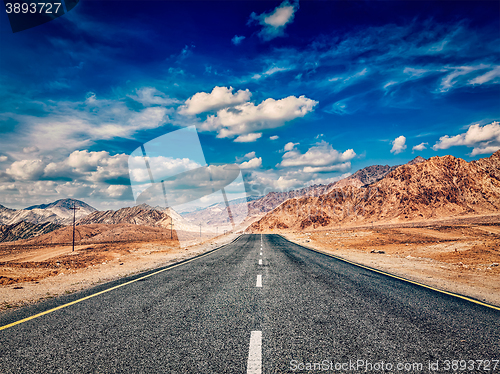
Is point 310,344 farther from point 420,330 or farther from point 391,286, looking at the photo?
point 391,286

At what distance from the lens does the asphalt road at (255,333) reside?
10.4 feet

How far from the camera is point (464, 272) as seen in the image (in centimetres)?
1162

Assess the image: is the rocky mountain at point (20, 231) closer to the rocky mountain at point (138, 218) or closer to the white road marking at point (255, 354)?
the rocky mountain at point (138, 218)

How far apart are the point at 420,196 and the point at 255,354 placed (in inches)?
3942

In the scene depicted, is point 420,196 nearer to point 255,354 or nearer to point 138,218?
point 255,354

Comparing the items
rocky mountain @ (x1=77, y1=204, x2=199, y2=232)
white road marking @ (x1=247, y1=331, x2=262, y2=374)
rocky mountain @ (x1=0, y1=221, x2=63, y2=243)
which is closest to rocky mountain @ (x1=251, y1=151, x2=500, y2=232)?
rocky mountain @ (x1=77, y1=204, x2=199, y2=232)

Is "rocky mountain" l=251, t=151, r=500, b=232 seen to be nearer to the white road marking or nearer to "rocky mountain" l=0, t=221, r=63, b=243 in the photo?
the white road marking

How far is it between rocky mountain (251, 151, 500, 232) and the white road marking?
290 ft

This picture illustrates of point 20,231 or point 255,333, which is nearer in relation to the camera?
point 255,333

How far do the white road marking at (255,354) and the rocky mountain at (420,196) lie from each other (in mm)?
88432

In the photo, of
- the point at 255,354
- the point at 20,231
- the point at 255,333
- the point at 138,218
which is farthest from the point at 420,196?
the point at 20,231

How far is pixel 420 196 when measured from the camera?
8469 centimetres

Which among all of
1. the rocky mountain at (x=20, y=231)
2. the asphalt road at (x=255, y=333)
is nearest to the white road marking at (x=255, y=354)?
the asphalt road at (x=255, y=333)

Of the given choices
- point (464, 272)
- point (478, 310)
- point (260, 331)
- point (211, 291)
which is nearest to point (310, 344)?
point (260, 331)
